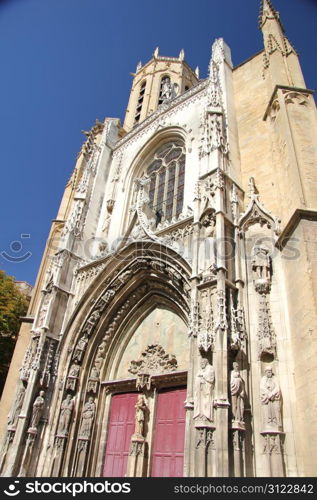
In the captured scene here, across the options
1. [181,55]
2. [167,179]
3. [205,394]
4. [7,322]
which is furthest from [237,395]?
[181,55]

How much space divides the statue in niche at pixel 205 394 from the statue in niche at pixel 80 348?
15.4ft

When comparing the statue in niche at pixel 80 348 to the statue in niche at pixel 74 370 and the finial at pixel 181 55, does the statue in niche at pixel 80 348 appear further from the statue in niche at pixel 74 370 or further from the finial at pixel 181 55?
the finial at pixel 181 55

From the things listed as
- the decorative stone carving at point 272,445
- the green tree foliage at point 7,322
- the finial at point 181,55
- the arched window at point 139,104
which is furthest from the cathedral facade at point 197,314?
the finial at point 181,55

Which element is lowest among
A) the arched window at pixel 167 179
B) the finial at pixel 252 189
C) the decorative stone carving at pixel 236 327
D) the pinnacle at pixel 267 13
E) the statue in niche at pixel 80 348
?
the decorative stone carving at pixel 236 327

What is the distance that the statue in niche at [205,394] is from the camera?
5.49 metres

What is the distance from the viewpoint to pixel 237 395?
5.62 meters

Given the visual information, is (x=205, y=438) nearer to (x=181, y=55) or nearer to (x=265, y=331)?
(x=265, y=331)

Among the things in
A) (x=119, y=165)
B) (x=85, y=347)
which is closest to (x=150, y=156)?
(x=119, y=165)

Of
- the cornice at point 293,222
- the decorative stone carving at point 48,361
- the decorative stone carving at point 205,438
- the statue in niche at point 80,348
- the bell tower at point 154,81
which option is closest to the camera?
the decorative stone carving at point 205,438

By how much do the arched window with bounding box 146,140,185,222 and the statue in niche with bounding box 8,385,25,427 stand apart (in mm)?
6247

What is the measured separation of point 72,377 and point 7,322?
666 cm

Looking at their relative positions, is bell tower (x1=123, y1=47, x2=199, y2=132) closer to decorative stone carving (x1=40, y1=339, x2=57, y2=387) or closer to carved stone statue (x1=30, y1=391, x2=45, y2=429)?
decorative stone carving (x1=40, y1=339, x2=57, y2=387)

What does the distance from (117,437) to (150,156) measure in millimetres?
9909

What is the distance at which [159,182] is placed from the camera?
42.3 ft
